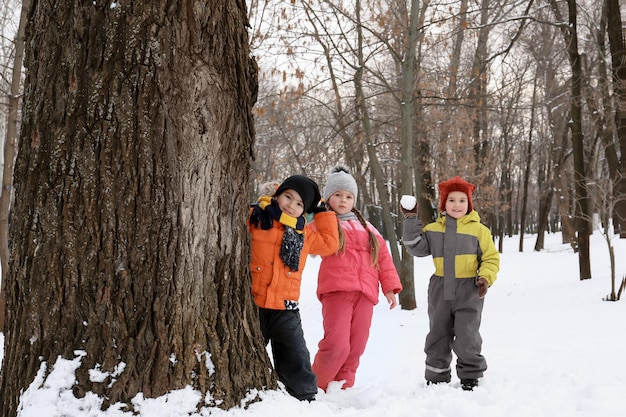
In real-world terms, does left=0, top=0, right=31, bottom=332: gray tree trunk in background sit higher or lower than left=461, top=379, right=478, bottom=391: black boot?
higher

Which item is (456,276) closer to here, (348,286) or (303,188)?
(348,286)

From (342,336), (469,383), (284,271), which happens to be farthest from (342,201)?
(469,383)

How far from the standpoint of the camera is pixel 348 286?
3.67 metres

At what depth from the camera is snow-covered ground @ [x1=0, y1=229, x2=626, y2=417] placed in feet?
6.84

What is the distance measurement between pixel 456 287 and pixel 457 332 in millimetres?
314

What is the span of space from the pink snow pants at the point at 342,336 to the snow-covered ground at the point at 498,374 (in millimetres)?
167

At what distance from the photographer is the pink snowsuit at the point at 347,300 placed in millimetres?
3648

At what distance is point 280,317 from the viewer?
2.99 meters

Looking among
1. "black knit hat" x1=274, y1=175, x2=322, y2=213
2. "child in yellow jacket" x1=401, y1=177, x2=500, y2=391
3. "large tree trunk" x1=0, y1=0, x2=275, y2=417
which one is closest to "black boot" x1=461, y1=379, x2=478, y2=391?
"child in yellow jacket" x1=401, y1=177, x2=500, y2=391

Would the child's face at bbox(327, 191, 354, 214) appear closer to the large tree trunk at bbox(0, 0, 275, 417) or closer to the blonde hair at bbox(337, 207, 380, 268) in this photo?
the blonde hair at bbox(337, 207, 380, 268)

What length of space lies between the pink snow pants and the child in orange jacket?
61 cm

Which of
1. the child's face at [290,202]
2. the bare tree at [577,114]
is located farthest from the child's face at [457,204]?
the bare tree at [577,114]

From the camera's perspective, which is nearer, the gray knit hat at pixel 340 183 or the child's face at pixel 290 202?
Result: the child's face at pixel 290 202

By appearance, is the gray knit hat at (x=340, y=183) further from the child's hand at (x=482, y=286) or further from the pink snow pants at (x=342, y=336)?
the child's hand at (x=482, y=286)
